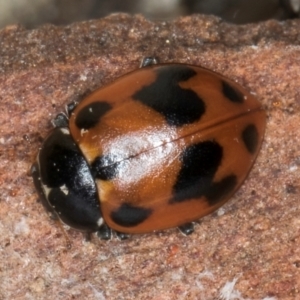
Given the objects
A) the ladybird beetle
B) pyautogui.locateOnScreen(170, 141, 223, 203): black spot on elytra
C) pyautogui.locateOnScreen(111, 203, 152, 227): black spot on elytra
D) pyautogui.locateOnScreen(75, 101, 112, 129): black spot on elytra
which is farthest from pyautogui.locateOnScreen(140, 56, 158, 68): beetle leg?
pyautogui.locateOnScreen(111, 203, 152, 227): black spot on elytra

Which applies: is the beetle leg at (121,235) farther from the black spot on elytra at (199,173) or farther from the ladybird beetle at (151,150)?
the black spot on elytra at (199,173)

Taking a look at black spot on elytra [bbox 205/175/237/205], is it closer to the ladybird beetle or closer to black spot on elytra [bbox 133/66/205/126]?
the ladybird beetle

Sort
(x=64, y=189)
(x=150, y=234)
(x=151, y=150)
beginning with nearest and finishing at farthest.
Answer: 1. (x=151, y=150)
2. (x=64, y=189)
3. (x=150, y=234)

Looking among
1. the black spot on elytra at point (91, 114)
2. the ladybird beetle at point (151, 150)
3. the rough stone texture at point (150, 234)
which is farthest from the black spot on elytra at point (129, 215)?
the black spot on elytra at point (91, 114)

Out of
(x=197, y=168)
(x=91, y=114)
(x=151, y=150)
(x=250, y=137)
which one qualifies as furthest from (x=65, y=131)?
(x=250, y=137)

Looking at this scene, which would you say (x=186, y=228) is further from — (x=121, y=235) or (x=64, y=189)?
(x=64, y=189)

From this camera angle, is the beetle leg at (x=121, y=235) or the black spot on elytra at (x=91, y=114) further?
the beetle leg at (x=121, y=235)
